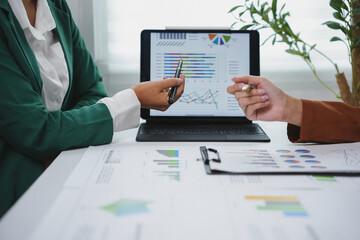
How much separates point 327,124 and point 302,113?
7 centimetres

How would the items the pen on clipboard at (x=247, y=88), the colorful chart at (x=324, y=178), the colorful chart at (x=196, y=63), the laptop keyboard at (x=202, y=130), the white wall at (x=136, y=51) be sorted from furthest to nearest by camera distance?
the white wall at (x=136, y=51) < the colorful chart at (x=196, y=63) < the laptop keyboard at (x=202, y=130) < the pen on clipboard at (x=247, y=88) < the colorful chart at (x=324, y=178)

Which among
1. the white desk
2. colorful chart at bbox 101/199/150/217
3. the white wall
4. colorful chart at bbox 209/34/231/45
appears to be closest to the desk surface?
the white desk

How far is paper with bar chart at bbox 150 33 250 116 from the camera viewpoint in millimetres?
1177

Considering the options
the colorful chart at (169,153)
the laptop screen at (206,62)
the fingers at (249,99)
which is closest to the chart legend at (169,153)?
the colorful chart at (169,153)

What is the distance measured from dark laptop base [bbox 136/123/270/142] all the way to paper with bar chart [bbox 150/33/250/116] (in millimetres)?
70

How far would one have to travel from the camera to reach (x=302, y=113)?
0.96m

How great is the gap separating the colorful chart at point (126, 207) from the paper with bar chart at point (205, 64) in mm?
639

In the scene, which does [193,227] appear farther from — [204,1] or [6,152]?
[204,1]

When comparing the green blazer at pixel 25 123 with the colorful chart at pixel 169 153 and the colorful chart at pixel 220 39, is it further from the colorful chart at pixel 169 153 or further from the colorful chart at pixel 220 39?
the colorful chart at pixel 220 39

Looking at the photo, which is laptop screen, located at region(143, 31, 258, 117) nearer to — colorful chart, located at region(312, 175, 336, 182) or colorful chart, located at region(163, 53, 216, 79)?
colorful chart, located at region(163, 53, 216, 79)

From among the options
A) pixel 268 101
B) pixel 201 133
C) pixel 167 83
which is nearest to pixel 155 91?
pixel 167 83

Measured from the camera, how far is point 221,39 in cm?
118

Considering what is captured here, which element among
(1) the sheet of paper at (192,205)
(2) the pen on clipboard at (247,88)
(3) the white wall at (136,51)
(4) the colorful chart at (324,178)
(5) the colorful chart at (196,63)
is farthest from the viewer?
(3) the white wall at (136,51)

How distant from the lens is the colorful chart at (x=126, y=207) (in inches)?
21.8
